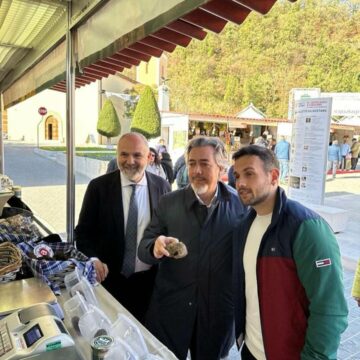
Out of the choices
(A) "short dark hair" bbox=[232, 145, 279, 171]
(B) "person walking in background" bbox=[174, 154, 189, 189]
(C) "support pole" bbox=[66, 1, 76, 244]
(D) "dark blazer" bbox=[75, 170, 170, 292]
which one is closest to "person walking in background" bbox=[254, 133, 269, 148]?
(A) "short dark hair" bbox=[232, 145, 279, 171]

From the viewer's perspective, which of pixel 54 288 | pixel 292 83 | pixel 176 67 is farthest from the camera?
pixel 176 67

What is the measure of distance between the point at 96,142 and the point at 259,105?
1975 cm

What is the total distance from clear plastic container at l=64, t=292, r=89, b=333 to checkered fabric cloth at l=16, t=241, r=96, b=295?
183 mm

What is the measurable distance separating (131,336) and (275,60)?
4263cm

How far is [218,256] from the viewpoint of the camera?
171 centimetres

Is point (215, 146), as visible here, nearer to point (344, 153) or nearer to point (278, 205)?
point (278, 205)

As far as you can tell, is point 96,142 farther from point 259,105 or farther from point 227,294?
point 227,294

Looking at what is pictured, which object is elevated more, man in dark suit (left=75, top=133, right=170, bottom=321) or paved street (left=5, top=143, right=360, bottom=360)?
man in dark suit (left=75, top=133, right=170, bottom=321)

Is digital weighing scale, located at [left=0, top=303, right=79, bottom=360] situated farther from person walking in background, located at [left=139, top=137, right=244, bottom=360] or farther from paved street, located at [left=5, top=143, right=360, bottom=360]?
paved street, located at [left=5, top=143, right=360, bottom=360]

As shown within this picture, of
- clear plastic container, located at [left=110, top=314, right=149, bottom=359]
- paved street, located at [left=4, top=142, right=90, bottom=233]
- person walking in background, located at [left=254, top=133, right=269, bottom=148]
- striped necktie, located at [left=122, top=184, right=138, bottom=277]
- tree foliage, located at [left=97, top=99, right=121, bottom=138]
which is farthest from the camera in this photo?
tree foliage, located at [left=97, top=99, right=121, bottom=138]

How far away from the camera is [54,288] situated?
1.50 meters

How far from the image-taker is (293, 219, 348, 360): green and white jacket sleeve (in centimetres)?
123

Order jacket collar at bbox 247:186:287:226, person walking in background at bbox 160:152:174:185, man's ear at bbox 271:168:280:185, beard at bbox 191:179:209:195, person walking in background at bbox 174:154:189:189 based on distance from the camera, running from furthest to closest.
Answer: person walking in background at bbox 160:152:174:185 < person walking in background at bbox 174:154:189:189 < beard at bbox 191:179:209:195 < man's ear at bbox 271:168:280:185 < jacket collar at bbox 247:186:287:226

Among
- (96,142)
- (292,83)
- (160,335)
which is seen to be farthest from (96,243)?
(292,83)
